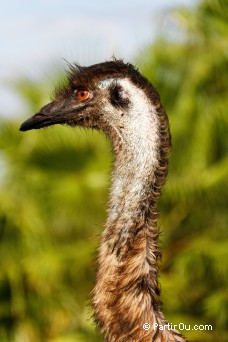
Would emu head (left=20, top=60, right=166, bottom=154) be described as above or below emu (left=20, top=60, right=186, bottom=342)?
above

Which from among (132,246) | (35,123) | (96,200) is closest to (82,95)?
(35,123)

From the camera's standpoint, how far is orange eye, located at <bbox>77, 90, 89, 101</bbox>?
230 inches

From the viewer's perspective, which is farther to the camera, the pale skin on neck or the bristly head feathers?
the bristly head feathers

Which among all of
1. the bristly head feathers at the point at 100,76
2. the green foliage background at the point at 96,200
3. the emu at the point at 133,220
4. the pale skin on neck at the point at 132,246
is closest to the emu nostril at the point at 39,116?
the bristly head feathers at the point at 100,76

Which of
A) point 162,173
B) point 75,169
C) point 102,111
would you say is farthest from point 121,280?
point 75,169

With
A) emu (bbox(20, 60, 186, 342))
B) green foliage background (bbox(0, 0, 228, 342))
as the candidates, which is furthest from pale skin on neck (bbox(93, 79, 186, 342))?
green foliage background (bbox(0, 0, 228, 342))

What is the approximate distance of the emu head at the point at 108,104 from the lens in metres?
5.41

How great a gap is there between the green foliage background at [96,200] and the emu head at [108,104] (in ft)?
18.7

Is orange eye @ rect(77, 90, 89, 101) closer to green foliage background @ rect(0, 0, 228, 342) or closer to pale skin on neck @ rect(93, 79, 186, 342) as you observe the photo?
pale skin on neck @ rect(93, 79, 186, 342)

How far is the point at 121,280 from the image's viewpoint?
5254 mm

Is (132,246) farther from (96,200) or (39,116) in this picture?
(96,200)

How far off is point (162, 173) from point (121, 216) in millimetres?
311

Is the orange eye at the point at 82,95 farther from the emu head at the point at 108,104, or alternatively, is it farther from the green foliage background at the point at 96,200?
the green foliage background at the point at 96,200

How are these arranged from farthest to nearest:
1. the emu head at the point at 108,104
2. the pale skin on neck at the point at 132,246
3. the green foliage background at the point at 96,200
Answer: the green foliage background at the point at 96,200 → the emu head at the point at 108,104 → the pale skin on neck at the point at 132,246
